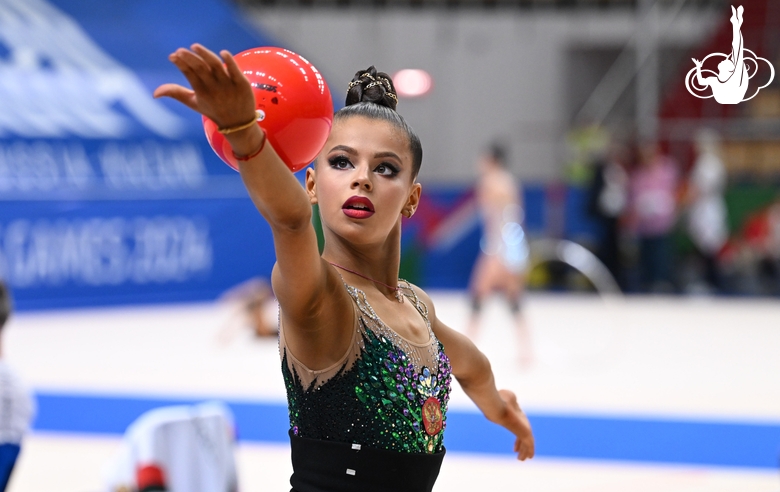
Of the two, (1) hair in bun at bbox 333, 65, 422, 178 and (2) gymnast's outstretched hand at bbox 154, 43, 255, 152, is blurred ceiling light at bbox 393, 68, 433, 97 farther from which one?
(2) gymnast's outstretched hand at bbox 154, 43, 255, 152

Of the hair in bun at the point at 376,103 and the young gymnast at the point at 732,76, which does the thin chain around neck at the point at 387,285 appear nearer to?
the hair in bun at the point at 376,103

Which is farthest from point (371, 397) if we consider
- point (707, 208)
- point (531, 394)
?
point (707, 208)

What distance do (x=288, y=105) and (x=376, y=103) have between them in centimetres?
30

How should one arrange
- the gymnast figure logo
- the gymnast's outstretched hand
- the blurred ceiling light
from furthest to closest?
the blurred ceiling light
the gymnast figure logo
the gymnast's outstretched hand

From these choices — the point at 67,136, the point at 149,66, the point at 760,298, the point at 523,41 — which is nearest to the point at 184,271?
the point at 67,136

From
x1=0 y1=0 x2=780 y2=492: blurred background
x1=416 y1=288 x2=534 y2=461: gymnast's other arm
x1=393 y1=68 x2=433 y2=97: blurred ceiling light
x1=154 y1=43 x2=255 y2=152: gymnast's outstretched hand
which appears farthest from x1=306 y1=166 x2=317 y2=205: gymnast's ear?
x1=393 y1=68 x2=433 y2=97: blurred ceiling light

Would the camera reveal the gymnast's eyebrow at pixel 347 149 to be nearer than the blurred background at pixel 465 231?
Yes

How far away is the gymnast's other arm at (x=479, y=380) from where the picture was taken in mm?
2282

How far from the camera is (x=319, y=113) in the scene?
1804 mm

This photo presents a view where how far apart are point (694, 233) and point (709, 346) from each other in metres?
4.58

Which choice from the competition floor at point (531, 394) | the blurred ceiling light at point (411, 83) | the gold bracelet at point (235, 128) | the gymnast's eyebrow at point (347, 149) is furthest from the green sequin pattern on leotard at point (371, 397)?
the blurred ceiling light at point (411, 83)

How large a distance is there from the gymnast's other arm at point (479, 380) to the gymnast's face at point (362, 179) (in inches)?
15.1

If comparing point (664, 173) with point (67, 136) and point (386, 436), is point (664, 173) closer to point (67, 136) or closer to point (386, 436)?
point (67, 136)

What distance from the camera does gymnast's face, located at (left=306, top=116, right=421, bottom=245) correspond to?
73.3 inches
